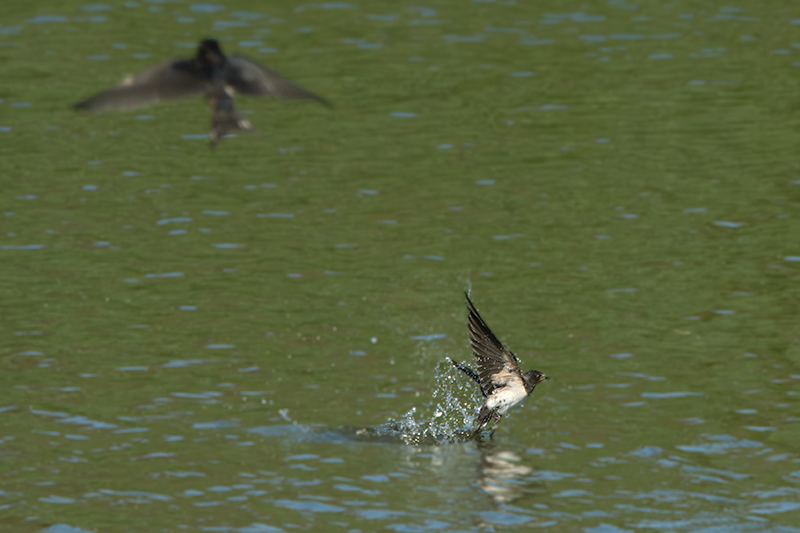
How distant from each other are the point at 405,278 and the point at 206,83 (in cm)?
579

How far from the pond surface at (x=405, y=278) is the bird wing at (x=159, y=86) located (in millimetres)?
3069

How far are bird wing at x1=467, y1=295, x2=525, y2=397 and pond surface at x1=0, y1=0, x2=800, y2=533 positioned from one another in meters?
0.70

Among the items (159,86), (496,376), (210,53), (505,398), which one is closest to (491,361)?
(496,376)

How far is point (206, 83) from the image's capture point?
10516 mm

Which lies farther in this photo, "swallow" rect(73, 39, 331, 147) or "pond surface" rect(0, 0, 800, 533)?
"pond surface" rect(0, 0, 800, 533)

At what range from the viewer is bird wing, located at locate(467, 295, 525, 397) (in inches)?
428

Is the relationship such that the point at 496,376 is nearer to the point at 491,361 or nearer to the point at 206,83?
the point at 491,361

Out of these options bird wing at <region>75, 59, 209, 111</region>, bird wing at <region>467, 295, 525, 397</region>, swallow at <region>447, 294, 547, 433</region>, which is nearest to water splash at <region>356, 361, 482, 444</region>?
swallow at <region>447, 294, 547, 433</region>

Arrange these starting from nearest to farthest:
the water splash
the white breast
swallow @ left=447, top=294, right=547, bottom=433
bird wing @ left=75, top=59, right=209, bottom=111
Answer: bird wing @ left=75, top=59, right=209, bottom=111
swallow @ left=447, top=294, right=547, bottom=433
the white breast
the water splash

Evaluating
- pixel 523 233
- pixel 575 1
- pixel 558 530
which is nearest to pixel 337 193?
pixel 523 233

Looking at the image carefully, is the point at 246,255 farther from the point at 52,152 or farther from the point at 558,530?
the point at 558,530

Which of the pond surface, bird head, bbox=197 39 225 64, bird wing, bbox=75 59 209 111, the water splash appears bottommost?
the water splash

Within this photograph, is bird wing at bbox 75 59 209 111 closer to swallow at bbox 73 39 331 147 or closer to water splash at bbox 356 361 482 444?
swallow at bbox 73 39 331 147

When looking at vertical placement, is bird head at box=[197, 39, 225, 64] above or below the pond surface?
above
